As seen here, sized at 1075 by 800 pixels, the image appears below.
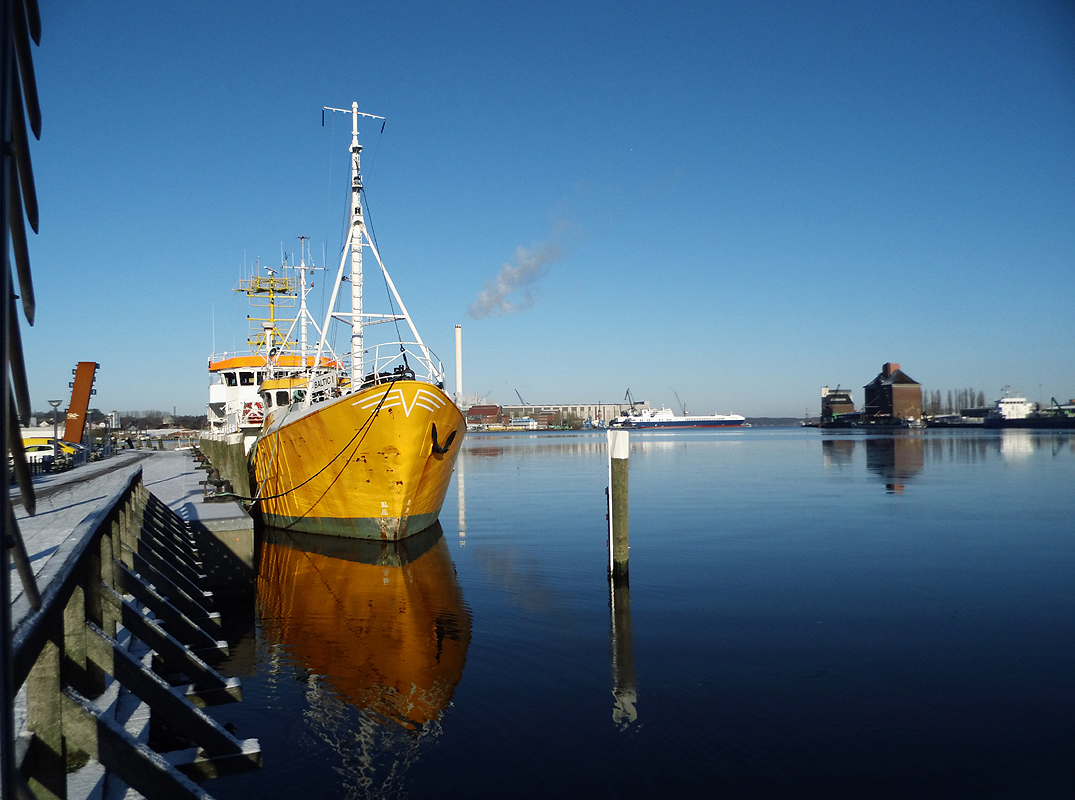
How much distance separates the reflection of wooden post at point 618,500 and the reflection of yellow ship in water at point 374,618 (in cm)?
298

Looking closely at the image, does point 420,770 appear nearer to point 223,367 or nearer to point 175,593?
point 175,593

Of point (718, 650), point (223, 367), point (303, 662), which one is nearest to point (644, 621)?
point (718, 650)

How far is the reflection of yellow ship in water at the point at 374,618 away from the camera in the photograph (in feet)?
28.2

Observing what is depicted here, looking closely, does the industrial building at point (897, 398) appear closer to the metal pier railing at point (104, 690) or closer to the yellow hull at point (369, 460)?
→ the yellow hull at point (369, 460)

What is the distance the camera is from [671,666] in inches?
369

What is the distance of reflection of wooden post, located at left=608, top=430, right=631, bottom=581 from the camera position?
43.4 ft

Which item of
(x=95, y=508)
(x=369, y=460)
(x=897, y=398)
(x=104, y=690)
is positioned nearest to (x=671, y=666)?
(x=104, y=690)

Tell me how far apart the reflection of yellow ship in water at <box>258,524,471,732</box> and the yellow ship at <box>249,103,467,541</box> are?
896 mm

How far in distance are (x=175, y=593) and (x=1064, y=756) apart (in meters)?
9.32

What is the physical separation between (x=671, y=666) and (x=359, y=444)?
9.33 metres

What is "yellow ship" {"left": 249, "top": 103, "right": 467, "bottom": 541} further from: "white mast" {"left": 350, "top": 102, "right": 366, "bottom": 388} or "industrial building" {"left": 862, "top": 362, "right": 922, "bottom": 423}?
"industrial building" {"left": 862, "top": 362, "right": 922, "bottom": 423}

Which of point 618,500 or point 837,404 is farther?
point 837,404

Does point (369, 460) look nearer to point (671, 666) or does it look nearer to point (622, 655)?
point (622, 655)

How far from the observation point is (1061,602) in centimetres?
1216
